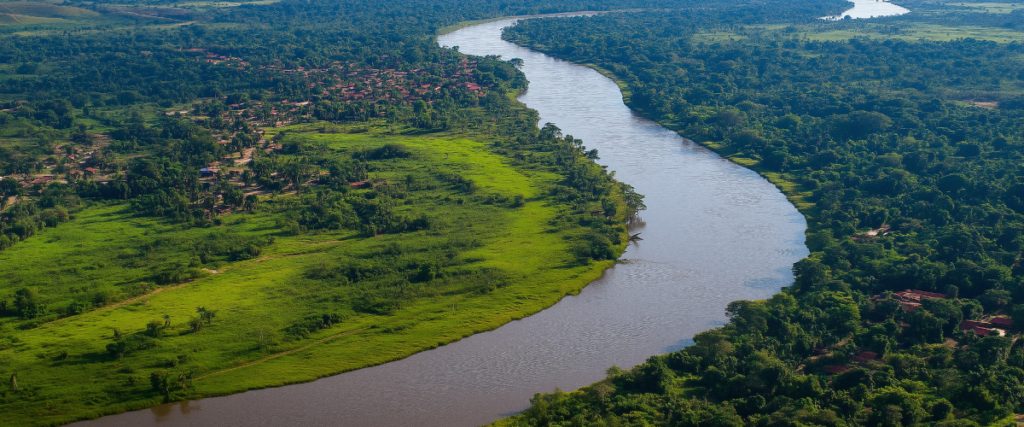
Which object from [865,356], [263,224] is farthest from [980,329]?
[263,224]

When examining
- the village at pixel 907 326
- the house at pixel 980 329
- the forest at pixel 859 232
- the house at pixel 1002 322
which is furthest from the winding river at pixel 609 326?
the house at pixel 1002 322

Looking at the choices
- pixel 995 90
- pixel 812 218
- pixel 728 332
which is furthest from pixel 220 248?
pixel 995 90

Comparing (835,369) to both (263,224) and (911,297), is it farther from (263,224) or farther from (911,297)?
(263,224)

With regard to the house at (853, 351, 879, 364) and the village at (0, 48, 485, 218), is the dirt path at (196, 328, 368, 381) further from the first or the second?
the house at (853, 351, 879, 364)

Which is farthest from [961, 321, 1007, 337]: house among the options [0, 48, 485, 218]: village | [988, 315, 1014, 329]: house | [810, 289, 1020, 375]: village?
[0, 48, 485, 218]: village

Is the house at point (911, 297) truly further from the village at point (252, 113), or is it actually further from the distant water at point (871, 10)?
the distant water at point (871, 10)

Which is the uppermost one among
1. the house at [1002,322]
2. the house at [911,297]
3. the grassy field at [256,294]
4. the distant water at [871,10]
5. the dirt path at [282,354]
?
the distant water at [871,10]
